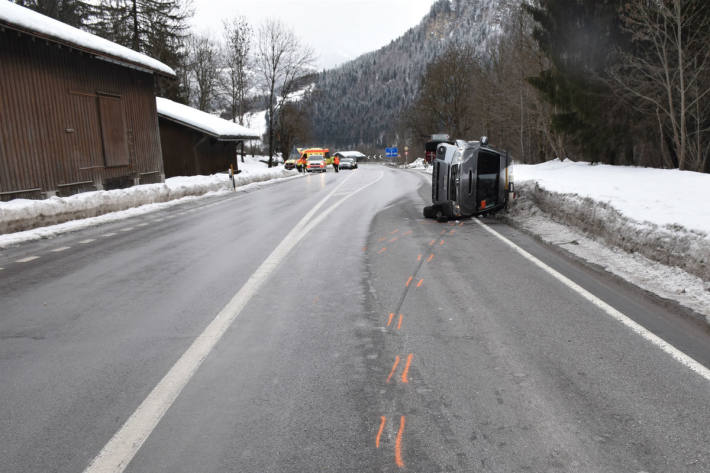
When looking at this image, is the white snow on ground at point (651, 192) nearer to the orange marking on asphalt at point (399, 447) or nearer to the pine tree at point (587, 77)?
the pine tree at point (587, 77)

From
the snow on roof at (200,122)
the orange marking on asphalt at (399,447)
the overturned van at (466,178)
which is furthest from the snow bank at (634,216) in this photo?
the snow on roof at (200,122)

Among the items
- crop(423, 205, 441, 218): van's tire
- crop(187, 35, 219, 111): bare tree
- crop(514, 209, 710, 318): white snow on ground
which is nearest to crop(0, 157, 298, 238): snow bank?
crop(423, 205, 441, 218): van's tire

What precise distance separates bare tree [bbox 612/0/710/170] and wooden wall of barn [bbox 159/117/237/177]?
938 inches

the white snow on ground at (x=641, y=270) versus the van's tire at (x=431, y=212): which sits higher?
the van's tire at (x=431, y=212)

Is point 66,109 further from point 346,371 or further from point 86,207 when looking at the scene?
point 346,371

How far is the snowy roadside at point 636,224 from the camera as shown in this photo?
232 inches

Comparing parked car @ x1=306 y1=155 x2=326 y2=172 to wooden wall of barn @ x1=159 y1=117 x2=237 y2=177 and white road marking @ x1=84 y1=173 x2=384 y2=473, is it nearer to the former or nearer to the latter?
wooden wall of barn @ x1=159 y1=117 x2=237 y2=177

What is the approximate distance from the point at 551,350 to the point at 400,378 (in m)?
1.40

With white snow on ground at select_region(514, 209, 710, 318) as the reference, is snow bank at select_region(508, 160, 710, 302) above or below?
above

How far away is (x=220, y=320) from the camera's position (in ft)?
15.5

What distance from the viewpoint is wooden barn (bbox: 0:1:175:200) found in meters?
14.5

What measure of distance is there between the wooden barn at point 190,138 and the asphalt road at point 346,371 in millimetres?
22904

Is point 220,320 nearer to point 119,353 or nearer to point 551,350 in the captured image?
Result: point 119,353

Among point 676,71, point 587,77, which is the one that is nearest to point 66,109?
point 587,77
